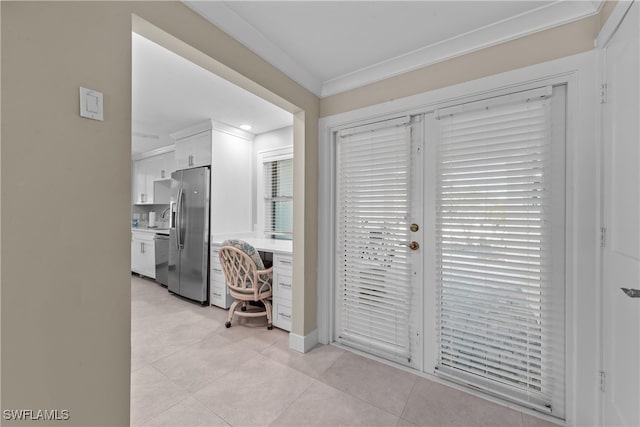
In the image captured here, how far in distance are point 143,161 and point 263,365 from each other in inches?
203

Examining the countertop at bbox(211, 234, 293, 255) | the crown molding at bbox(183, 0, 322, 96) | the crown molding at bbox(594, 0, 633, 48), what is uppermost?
the crown molding at bbox(183, 0, 322, 96)

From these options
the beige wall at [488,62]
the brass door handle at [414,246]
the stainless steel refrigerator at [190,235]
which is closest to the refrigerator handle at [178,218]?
the stainless steel refrigerator at [190,235]

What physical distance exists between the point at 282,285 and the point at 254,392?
1.08 meters

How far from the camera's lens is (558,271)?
5.36ft

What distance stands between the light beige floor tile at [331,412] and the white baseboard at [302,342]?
534 mm

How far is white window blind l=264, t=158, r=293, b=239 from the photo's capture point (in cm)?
387

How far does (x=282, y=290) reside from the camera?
285 cm

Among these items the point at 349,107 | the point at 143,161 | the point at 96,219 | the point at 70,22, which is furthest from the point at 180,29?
the point at 143,161

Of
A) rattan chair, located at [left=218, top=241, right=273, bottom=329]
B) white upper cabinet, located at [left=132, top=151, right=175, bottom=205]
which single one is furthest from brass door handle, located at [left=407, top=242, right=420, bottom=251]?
white upper cabinet, located at [left=132, top=151, right=175, bottom=205]

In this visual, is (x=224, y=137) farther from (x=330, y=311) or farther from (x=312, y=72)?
(x=330, y=311)

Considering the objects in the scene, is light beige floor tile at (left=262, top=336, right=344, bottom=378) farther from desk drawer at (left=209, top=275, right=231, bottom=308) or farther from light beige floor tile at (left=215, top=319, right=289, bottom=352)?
desk drawer at (left=209, top=275, right=231, bottom=308)

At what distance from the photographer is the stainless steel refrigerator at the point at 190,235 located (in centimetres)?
362

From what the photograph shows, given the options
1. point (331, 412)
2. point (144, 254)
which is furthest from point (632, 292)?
point (144, 254)

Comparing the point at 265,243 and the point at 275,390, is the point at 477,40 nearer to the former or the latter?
the point at 275,390
